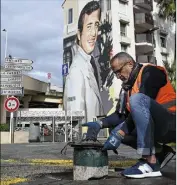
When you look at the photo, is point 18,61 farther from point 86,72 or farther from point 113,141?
point 86,72

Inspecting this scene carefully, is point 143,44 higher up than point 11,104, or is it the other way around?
point 143,44

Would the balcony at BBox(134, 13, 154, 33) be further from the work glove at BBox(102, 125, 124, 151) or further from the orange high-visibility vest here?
the work glove at BBox(102, 125, 124, 151)

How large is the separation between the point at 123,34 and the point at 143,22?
2.67 meters

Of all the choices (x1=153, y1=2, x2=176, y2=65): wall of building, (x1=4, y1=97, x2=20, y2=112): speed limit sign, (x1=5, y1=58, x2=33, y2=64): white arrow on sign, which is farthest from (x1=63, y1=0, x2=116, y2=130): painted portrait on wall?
(x1=4, y1=97, x2=20, y2=112): speed limit sign

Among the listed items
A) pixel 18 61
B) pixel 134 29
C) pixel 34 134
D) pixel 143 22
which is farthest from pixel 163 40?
pixel 18 61

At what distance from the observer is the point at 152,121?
297 cm

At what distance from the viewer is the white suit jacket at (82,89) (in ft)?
114

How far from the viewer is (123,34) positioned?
35.6 meters

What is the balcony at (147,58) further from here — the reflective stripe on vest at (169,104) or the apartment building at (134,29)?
the reflective stripe on vest at (169,104)

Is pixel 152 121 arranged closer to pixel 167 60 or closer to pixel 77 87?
pixel 77 87

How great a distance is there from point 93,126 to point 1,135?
17.7 meters

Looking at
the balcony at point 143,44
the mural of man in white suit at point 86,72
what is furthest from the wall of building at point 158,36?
the mural of man in white suit at point 86,72

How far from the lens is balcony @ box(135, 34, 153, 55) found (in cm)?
3641

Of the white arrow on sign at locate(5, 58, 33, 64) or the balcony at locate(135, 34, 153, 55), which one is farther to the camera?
the balcony at locate(135, 34, 153, 55)
